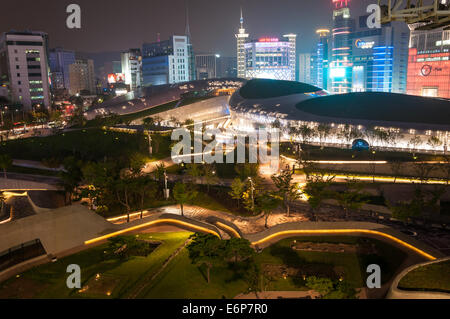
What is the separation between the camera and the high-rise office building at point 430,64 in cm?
8144

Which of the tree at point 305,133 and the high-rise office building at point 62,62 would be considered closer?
the tree at point 305,133

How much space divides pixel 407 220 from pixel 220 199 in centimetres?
1343

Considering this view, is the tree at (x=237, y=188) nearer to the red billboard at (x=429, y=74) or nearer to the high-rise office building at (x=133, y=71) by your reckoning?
the red billboard at (x=429, y=74)

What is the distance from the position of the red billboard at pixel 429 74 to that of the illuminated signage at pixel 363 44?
105 feet

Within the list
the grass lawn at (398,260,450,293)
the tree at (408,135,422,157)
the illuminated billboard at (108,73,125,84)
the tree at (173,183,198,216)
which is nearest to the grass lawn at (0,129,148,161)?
the tree at (173,183,198,216)

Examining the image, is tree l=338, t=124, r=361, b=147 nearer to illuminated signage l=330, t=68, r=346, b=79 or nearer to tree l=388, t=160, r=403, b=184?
tree l=388, t=160, r=403, b=184

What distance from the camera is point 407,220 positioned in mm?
22984

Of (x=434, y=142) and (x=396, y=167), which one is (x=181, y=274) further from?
(x=434, y=142)

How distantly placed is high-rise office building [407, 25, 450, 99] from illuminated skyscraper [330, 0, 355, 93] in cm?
3987

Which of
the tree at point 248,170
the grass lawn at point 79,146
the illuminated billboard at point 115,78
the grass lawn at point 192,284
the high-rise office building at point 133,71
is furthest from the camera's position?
the high-rise office building at point 133,71

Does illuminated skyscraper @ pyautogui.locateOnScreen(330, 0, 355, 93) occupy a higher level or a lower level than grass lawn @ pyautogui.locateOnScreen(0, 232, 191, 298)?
higher

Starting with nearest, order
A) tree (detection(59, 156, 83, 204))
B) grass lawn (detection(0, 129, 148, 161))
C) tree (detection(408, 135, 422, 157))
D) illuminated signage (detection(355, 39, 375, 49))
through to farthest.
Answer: tree (detection(59, 156, 83, 204))
tree (detection(408, 135, 422, 157))
grass lawn (detection(0, 129, 148, 161))
illuminated signage (detection(355, 39, 375, 49))

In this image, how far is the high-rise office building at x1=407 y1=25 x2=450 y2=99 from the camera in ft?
267
